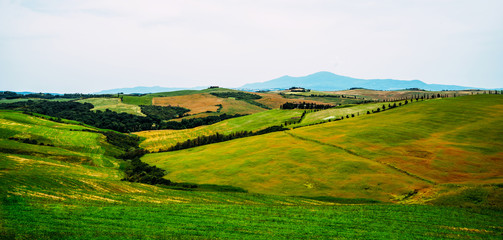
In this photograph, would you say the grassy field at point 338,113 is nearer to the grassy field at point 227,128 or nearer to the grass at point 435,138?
the grassy field at point 227,128

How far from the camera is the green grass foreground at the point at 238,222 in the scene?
2412cm

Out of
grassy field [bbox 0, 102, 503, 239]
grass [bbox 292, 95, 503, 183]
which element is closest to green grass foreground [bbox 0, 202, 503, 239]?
grassy field [bbox 0, 102, 503, 239]

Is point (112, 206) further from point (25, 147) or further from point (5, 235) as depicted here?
point (25, 147)

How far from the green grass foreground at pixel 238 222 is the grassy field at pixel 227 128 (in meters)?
92.8

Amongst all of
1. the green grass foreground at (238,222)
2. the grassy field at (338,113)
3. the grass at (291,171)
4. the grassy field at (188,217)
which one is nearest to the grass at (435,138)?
the grass at (291,171)

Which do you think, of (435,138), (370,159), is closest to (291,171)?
(370,159)

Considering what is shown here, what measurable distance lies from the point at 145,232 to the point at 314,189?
36.6m

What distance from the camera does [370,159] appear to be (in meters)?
67.3

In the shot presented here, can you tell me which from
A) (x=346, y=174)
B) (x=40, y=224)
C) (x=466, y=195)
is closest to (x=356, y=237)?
(x=466, y=195)

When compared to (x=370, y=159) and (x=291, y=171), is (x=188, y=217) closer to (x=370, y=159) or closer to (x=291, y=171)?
(x=291, y=171)

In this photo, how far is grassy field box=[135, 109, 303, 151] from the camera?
429 ft

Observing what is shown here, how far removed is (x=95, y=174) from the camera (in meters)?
63.7

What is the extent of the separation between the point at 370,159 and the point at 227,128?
92.3 m

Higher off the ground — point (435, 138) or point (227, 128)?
point (435, 138)
